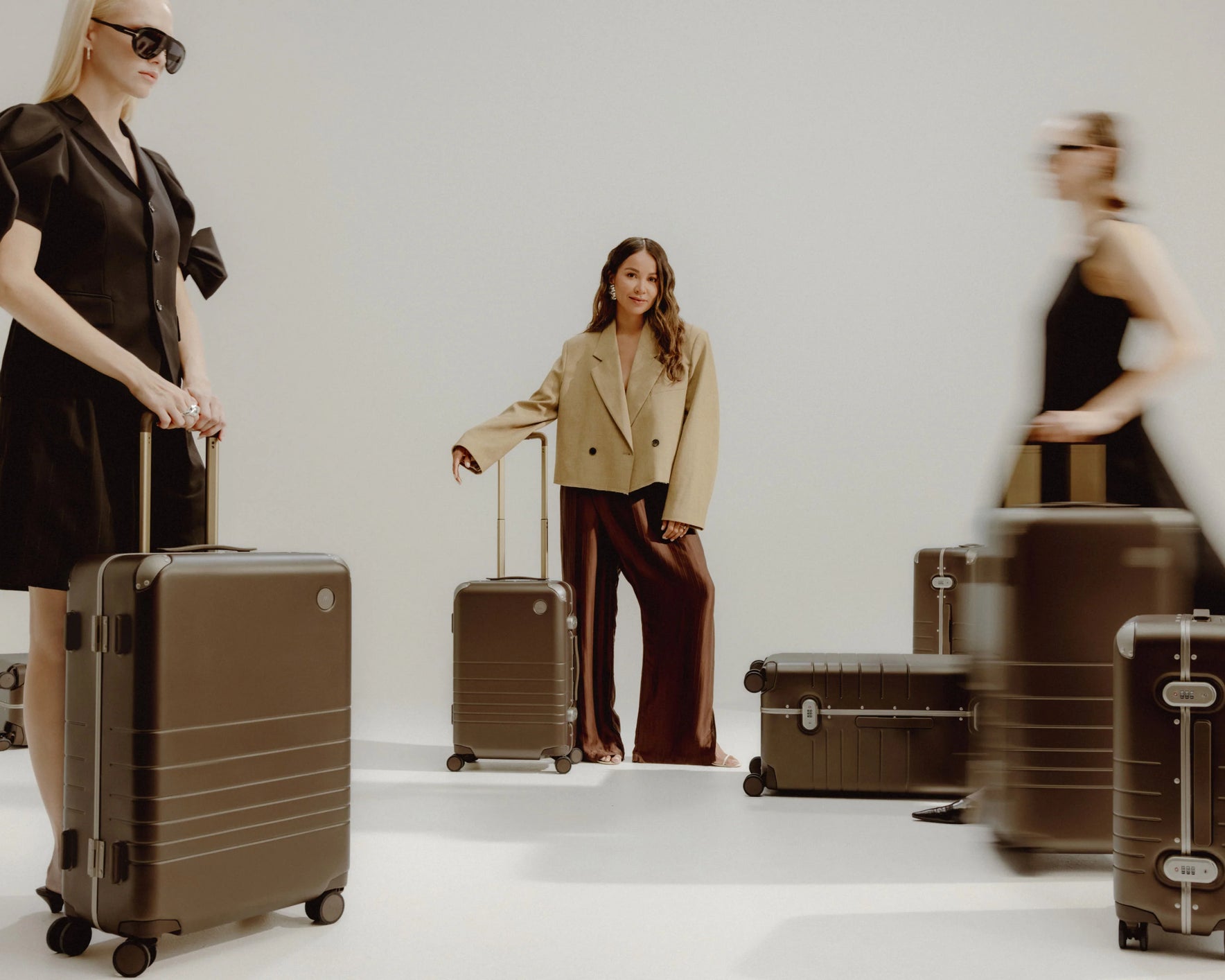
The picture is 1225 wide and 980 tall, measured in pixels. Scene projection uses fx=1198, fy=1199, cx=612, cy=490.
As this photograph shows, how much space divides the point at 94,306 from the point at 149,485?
28 centimetres

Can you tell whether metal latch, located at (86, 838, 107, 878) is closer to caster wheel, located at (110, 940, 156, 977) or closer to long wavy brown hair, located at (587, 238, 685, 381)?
caster wheel, located at (110, 940, 156, 977)

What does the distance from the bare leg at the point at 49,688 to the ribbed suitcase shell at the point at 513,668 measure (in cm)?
150

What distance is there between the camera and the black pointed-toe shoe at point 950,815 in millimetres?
2584

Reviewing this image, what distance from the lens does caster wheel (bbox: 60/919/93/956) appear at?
1599mm

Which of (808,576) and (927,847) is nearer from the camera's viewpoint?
(927,847)

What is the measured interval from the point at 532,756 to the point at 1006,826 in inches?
57.4

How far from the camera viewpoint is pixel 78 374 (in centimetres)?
175

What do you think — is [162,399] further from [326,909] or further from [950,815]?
[950,815]

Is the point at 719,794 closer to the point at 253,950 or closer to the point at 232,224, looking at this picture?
the point at 253,950

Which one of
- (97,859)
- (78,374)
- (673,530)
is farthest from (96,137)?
(673,530)

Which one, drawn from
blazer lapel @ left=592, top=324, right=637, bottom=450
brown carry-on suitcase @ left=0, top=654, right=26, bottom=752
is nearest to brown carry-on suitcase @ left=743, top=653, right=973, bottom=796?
blazer lapel @ left=592, top=324, right=637, bottom=450

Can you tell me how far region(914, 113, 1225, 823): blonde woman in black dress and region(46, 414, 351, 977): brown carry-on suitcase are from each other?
139 cm

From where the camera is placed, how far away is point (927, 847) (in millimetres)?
2311

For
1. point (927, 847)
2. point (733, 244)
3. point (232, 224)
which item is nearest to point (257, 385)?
point (232, 224)
